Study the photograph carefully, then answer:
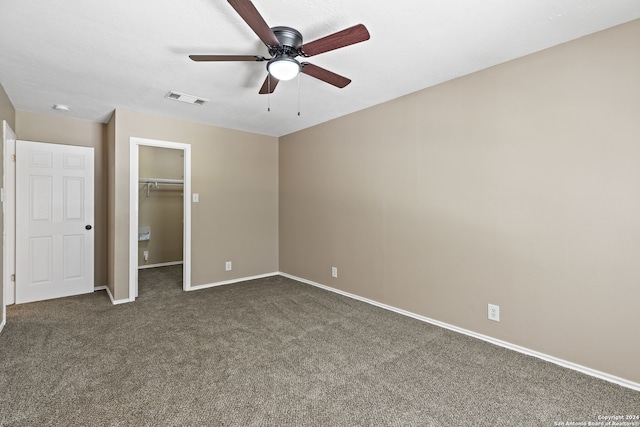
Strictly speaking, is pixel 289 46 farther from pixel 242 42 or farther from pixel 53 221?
pixel 53 221

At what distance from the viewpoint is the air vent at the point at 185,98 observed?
3.26 m

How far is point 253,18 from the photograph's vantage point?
1.63m

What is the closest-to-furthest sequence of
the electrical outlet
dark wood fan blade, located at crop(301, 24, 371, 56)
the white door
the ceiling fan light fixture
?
dark wood fan blade, located at crop(301, 24, 371, 56) → the ceiling fan light fixture → the electrical outlet → the white door

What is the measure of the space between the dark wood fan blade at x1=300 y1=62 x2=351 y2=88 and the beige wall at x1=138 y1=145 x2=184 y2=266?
4433mm

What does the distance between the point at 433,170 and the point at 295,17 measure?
1910 mm

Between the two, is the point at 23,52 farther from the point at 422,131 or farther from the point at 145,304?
the point at 422,131

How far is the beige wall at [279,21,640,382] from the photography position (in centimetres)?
209

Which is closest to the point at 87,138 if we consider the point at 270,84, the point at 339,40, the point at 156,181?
the point at 156,181

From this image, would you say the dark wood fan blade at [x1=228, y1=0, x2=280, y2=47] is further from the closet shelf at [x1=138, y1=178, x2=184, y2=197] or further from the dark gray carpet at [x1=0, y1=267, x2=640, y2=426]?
the closet shelf at [x1=138, y1=178, x2=184, y2=197]

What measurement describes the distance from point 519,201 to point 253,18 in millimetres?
2359

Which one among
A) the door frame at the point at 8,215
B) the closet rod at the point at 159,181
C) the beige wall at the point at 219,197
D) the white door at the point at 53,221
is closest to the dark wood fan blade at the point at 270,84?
the beige wall at the point at 219,197

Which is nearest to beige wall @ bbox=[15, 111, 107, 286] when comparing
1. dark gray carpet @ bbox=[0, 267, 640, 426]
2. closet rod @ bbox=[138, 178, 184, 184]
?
closet rod @ bbox=[138, 178, 184, 184]

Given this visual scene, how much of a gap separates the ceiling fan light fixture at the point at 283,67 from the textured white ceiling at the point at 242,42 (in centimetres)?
25

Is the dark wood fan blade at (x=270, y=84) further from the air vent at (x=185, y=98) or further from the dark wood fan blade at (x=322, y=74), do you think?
the air vent at (x=185, y=98)
